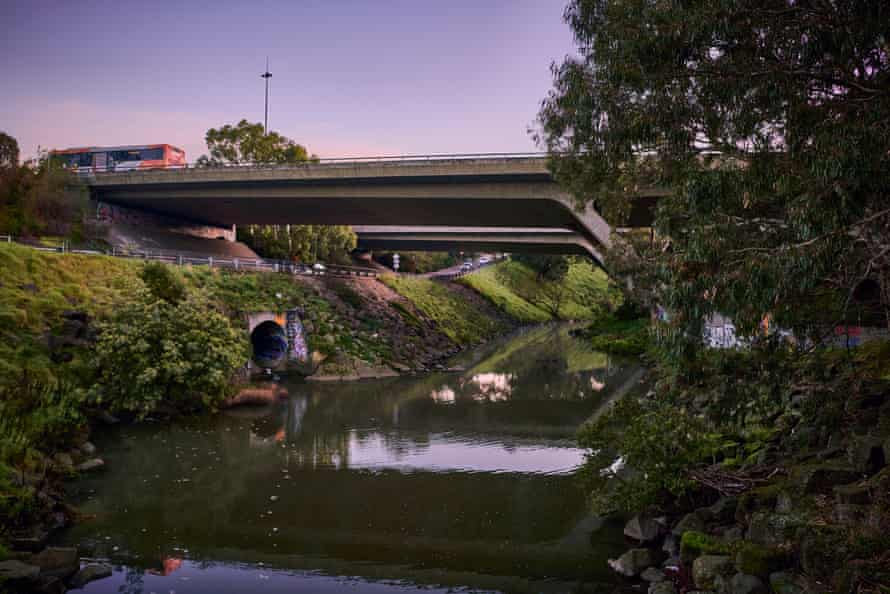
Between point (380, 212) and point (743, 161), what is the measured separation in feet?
110

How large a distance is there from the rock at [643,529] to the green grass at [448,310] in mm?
38780

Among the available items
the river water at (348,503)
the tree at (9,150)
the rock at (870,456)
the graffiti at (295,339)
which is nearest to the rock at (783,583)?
the rock at (870,456)

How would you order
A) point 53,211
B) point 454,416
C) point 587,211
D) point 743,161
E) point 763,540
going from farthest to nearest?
point 53,211 < point 587,211 < point 454,416 < point 743,161 < point 763,540

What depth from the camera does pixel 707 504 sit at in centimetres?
1403

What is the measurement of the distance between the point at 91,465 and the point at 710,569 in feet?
55.2

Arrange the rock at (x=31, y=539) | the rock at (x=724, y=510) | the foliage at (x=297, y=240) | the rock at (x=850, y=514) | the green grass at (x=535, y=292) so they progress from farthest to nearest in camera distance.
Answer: the green grass at (x=535, y=292), the foliage at (x=297, y=240), the rock at (x=31, y=539), the rock at (x=724, y=510), the rock at (x=850, y=514)

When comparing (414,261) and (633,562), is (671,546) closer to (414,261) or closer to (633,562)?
(633,562)

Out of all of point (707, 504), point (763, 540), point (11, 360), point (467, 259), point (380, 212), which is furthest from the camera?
point (467, 259)

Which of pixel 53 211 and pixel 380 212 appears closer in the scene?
pixel 53 211

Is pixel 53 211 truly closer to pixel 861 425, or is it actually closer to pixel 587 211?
pixel 587 211

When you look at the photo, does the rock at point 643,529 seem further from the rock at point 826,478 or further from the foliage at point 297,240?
the foliage at point 297,240

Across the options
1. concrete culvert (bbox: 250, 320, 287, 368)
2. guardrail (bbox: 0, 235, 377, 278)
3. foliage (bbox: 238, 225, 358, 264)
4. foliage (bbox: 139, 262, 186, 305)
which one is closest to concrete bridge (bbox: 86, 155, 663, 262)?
guardrail (bbox: 0, 235, 377, 278)

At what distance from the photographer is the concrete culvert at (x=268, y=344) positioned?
1446 inches

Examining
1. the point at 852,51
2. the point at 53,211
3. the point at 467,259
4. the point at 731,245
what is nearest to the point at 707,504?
the point at 731,245
